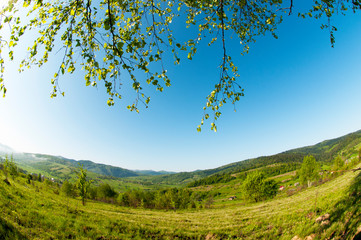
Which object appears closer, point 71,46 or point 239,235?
point 71,46

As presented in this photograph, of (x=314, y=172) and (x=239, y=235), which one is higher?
(x=239, y=235)

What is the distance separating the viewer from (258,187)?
5156 cm

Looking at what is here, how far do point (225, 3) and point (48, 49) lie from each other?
302 inches

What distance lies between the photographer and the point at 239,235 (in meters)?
10.9

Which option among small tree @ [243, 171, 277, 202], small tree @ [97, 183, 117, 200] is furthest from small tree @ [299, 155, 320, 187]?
small tree @ [97, 183, 117, 200]

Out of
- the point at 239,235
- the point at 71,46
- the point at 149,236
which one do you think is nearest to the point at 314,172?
the point at 239,235

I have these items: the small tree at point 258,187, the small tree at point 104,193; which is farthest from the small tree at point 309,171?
the small tree at point 104,193

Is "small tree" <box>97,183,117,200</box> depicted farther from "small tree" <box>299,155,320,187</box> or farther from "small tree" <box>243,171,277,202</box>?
"small tree" <box>299,155,320,187</box>

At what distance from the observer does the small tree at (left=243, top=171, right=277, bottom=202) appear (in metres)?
51.1

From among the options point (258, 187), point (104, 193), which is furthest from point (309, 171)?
point (104, 193)

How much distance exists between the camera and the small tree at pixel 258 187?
168ft

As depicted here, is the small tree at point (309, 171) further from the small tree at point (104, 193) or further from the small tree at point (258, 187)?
the small tree at point (104, 193)

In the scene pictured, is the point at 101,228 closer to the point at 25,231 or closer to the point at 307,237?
the point at 25,231

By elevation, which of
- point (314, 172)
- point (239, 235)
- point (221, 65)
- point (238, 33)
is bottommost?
point (314, 172)
